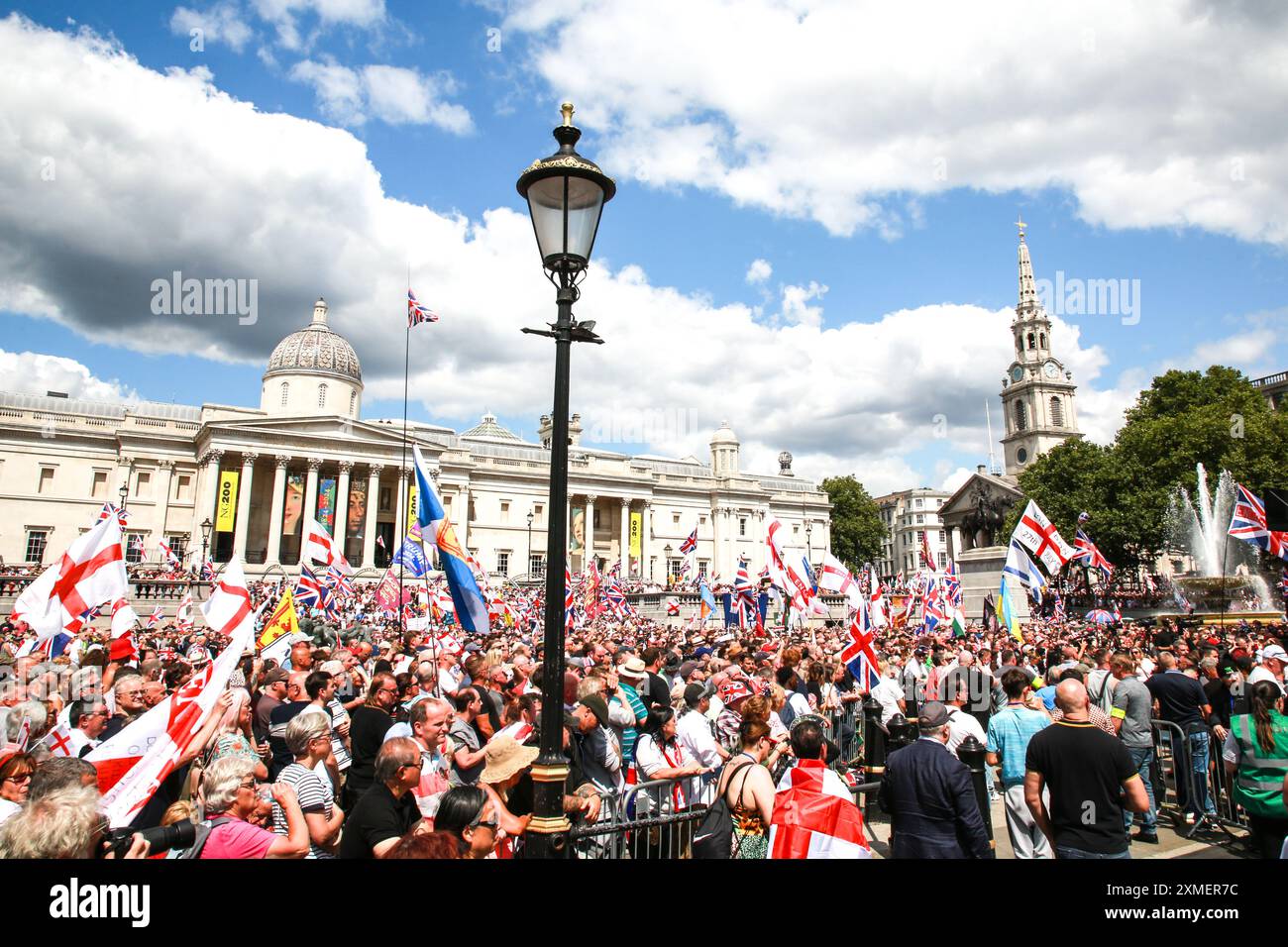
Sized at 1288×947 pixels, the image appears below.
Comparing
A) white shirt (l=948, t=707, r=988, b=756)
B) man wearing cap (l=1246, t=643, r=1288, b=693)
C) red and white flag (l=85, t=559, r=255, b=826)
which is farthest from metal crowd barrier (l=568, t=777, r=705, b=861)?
man wearing cap (l=1246, t=643, r=1288, b=693)

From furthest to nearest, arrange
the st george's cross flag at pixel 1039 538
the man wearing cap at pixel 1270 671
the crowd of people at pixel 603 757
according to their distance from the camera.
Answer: the st george's cross flag at pixel 1039 538, the man wearing cap at pixel 1270 671, the crowd of people at pixel 603 757

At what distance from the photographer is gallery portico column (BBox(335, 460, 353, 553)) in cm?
5444

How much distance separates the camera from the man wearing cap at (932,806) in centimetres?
460

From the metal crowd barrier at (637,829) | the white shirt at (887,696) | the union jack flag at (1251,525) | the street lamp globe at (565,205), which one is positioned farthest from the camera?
the union jack flag at (1251,525)

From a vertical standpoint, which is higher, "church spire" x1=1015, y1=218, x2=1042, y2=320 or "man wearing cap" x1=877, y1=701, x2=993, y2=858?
"church spire" x1=1015, y1=218, x2=1042, y2=320

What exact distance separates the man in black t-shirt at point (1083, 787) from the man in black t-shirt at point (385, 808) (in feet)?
13.3

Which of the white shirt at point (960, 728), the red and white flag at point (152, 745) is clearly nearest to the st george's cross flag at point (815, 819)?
the white shirt at point (960, 728)

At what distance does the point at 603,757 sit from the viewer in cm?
625

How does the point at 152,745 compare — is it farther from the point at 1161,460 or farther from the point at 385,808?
the point at 1161,460

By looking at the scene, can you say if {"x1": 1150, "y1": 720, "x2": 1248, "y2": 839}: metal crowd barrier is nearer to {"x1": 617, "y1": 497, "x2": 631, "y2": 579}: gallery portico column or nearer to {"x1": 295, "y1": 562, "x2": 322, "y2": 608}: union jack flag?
{"x1": 295, "y1": 562, "x2": 322, "y2": 608}: union jack flag

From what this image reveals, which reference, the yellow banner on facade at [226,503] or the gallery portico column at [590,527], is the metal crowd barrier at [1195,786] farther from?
the gallery portico column at [590,527]

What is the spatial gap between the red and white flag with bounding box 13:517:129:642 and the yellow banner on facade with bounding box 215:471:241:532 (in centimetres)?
4473

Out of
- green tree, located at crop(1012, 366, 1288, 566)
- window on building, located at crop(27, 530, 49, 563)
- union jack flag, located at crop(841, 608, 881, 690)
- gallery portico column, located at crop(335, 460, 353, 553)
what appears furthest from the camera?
gallery portico column, located at crop(335, 460, 353, 553)
